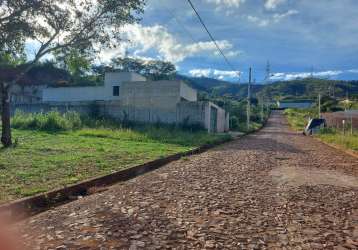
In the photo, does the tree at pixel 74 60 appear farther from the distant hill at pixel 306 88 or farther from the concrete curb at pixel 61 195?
the distant hill at pixel 306 88

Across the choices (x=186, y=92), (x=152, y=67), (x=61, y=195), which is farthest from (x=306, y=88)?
(x=61, y=195)

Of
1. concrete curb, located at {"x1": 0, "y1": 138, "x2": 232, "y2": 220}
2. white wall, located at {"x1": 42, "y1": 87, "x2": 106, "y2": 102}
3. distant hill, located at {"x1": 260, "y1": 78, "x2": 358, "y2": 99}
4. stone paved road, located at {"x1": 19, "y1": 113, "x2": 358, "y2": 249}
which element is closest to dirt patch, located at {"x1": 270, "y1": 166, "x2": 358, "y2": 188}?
stone paved road, located at {"x1": 19, "y1": 113, "x2": 358, "y2": 249}

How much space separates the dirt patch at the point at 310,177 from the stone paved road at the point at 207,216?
7cm

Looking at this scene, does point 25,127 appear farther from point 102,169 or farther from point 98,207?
point 98,207

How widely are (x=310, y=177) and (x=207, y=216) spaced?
541 cm

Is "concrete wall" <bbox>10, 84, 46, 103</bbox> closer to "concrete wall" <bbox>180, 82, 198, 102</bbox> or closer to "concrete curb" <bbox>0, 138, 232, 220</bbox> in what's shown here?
"concrete wall" <bbox>180, 82, 198, 102</bbox>

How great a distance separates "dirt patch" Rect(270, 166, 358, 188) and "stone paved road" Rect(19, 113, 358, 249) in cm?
7

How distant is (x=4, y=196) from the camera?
658 cm

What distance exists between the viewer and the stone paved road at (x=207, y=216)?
15.0 ft

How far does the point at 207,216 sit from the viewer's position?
18.9 ft

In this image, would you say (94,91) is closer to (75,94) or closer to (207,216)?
(75,94)

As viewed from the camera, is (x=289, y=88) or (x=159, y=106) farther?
(x=289, y=88)

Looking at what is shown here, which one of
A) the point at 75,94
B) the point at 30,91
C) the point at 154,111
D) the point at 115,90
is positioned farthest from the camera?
the point at 30,91

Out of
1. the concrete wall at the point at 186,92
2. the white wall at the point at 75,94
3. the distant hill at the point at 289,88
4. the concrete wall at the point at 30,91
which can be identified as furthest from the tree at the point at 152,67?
the distant hill at the point at 289,88
